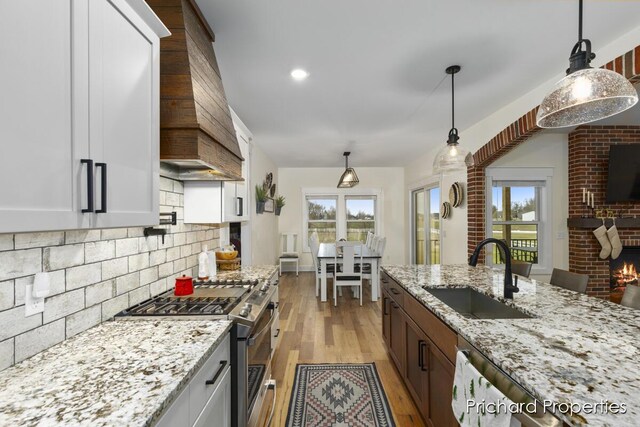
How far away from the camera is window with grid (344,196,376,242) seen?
750 cm

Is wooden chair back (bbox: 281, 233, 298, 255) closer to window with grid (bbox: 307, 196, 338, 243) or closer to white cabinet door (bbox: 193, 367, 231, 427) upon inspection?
window with grid (bbox: 307, 196, 338, 243)

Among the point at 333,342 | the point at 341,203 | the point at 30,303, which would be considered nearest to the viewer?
the point at 30,303

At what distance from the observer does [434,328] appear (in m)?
1.62

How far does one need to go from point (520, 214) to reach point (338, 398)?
370 cm

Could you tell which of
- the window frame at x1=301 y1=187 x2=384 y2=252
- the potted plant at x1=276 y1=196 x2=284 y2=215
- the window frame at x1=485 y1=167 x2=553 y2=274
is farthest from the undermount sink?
the window frame at x1=301 y1=187 x2=384 y2=252

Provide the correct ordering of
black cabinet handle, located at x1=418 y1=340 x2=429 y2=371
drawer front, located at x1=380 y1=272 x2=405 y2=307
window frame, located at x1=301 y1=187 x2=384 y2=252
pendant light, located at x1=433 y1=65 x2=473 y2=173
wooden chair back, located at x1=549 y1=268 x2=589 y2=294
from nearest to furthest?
black cabinet handle, located at x1=418 y1=340 x2=429 y2=371
wooden chair back, located at x1=549 y1=268 x2=589 y2=294
drawer front, located at x1=380 y1=272 x2=405 y2=307
pendant light, located at x1=433 y1=65 x2=473 y2=173
window frame, located at x1=301 y1=187 x2=384 y2=252

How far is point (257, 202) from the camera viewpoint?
4.75 meters

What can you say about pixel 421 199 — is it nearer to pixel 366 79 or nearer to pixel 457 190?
pixel 457 190

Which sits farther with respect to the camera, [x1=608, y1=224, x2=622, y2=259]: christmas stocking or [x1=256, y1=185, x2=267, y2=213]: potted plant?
[x1=256, y1=185, x2=267, y2=213]: potted plant

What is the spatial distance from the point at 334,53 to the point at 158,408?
2.29 meters

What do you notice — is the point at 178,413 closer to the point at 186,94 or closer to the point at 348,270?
the point at 186,94

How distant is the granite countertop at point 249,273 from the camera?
2395mm

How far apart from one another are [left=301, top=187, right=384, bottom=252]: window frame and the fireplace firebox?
4.22 metres

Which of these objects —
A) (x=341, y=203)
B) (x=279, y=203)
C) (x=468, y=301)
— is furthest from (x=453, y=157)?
(x=341, y=203)
